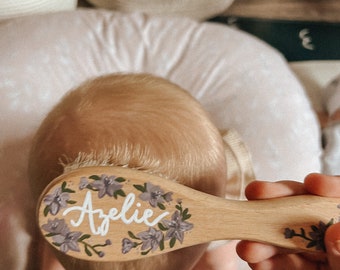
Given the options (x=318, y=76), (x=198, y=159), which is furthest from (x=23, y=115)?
(x=318, y=76)

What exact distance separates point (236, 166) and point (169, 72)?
204mm

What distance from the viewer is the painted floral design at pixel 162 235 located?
17.0 inches

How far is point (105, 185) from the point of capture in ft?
1.34

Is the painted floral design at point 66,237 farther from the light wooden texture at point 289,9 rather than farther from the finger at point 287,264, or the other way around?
the light wooden texture at point 289,9

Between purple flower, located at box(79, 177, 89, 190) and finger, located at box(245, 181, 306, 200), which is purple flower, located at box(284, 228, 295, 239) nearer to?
finger, located at box(245, 181, 306, 200)

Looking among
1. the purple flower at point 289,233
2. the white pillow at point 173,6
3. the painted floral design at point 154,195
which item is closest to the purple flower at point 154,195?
the painted floral design at point 154,195

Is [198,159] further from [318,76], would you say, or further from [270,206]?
[318,76]

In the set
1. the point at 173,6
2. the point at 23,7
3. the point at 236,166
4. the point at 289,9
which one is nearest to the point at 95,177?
the point at 236,166

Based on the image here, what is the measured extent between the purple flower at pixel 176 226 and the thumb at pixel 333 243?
0.37ft

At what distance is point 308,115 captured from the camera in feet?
2.69

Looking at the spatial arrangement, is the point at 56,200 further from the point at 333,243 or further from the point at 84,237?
the point at 333,243

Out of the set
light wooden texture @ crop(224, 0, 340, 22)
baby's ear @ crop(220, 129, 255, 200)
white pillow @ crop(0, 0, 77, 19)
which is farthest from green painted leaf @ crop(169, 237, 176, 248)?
light wooden texture @ crop(224, 0, 340, 22)

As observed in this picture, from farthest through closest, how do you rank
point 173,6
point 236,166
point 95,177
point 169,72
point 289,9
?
point 289,9
point 173,6
point 169,72
point 236,166
point 95,177

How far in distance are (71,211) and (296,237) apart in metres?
0.19
